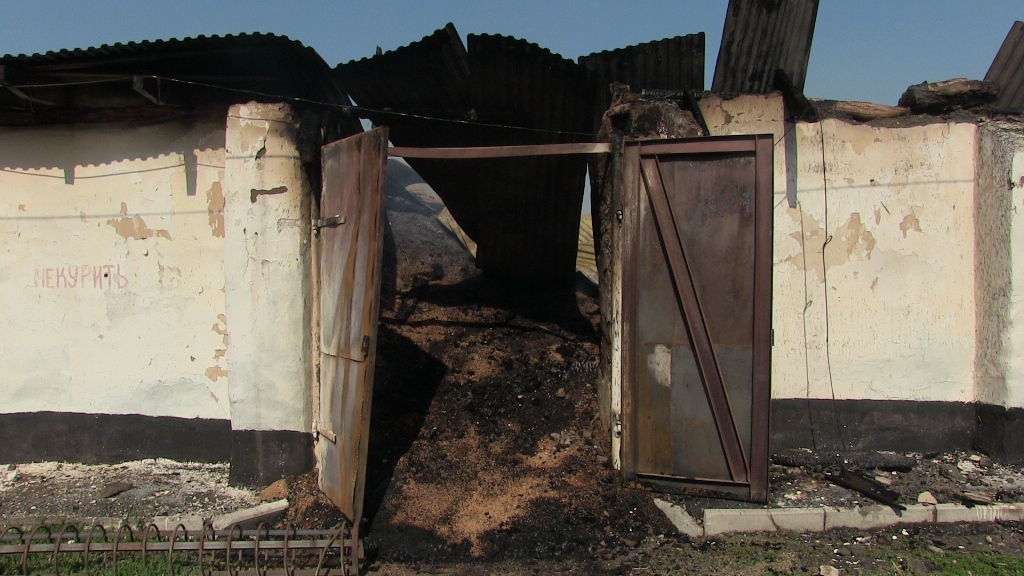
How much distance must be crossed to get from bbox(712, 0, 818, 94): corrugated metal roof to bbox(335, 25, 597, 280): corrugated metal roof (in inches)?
51.7

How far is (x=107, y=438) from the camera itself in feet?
18.7

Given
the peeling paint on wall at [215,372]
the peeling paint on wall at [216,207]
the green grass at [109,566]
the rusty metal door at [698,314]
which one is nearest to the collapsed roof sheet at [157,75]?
the peeling paint on wall at [216,207]

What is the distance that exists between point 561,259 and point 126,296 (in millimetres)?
4481

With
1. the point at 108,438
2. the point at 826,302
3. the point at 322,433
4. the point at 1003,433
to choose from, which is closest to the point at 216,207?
the point at 322,433

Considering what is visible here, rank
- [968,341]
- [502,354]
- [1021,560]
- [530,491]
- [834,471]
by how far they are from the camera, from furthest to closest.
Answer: [502,354] < [968,341] < [834,471] < [530,491] < [1021,560]

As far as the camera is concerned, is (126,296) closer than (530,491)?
No

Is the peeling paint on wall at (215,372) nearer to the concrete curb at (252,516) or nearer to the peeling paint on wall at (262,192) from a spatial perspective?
the concrete curb at (252,516)

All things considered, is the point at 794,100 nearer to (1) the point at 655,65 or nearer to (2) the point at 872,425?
(1) the point at 655,65

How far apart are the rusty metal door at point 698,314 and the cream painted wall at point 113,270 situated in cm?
337

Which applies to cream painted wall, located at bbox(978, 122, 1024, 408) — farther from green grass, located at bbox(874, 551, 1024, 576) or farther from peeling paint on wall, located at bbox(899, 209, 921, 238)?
green grass, located at bbox(874, 551, 1024, 576)

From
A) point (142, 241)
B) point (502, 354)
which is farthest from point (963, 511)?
point (142, 241)

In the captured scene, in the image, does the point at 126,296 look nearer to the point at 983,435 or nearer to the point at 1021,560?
the point at 1021,560

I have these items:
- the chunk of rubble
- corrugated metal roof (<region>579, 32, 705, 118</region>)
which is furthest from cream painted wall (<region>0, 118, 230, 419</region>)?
the chunk of rubble

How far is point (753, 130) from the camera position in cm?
586
